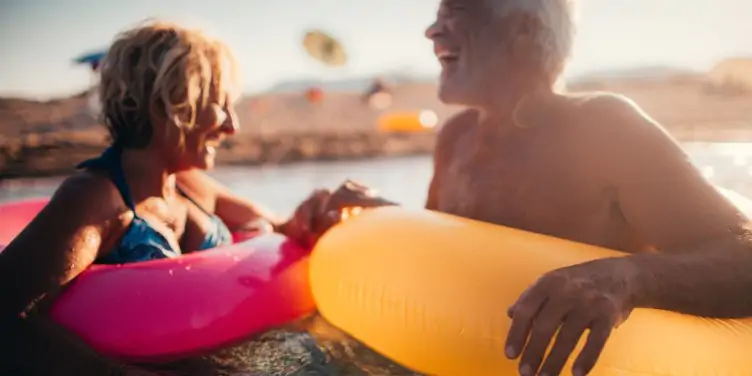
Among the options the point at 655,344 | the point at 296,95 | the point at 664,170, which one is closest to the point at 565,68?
the point at 664,170

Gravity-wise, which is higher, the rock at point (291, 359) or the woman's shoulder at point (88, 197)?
the woman's shoulder at point (88, 197)

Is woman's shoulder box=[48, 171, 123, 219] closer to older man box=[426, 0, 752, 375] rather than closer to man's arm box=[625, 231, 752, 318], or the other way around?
older man box=[426, 0, 752, 375]

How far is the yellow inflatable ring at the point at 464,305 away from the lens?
1454 mm

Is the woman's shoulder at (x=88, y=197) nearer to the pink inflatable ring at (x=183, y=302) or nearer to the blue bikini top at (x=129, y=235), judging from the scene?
the blue bikini top at (x=129, y=235)

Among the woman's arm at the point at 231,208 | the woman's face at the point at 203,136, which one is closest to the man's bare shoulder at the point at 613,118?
the woman's face at the point at 203,136

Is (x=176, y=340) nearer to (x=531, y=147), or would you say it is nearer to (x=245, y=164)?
(x=531, y=147)

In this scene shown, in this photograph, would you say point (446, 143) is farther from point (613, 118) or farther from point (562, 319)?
point (562, 319)

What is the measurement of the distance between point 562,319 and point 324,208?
1409 mm

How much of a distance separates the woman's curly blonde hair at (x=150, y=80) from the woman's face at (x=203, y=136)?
38mm

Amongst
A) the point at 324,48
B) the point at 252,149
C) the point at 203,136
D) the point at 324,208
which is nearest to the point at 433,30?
the point at 324,208

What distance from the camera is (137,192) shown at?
2.35 meters

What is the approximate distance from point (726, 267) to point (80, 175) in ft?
5.67

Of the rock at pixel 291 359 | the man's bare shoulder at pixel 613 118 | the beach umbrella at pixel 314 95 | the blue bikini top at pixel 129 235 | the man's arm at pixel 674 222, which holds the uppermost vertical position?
the man's bare shoulder at pixel 613 118

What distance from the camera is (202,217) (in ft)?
9.00
